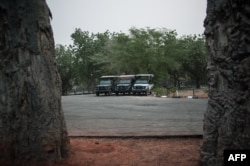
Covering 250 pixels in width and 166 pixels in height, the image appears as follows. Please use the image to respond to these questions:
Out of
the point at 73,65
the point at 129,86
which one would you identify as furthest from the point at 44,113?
the point at 73,65

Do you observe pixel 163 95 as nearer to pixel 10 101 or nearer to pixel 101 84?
pixel 101 84

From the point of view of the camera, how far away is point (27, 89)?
5156mm

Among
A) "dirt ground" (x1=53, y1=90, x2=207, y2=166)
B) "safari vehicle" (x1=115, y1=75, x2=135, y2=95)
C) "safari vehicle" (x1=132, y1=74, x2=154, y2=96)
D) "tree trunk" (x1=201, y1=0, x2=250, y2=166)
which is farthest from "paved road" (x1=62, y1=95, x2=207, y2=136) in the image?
"safari vehicle" (x1=115, y1=75, x2=135, y2=95)

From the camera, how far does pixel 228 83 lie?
4254mm

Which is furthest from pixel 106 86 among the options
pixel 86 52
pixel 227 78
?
pixel 227 78

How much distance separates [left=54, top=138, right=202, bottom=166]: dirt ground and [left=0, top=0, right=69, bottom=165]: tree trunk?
53cm

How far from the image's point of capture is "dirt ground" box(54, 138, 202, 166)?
5.20 meters

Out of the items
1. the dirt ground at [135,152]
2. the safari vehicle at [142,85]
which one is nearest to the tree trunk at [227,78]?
the dirt ground at [135,152]

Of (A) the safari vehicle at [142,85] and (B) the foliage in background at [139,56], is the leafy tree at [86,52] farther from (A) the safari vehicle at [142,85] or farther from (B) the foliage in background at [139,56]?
(A) the safari vehicle at [142,85]

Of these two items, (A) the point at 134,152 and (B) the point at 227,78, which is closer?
(B) the point at 227,78

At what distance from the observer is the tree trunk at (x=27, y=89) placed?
5.11 metres

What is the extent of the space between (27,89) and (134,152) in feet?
7.05

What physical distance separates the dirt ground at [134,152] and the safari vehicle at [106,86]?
94.2 ft

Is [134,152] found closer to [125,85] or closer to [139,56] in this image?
[125,85]
